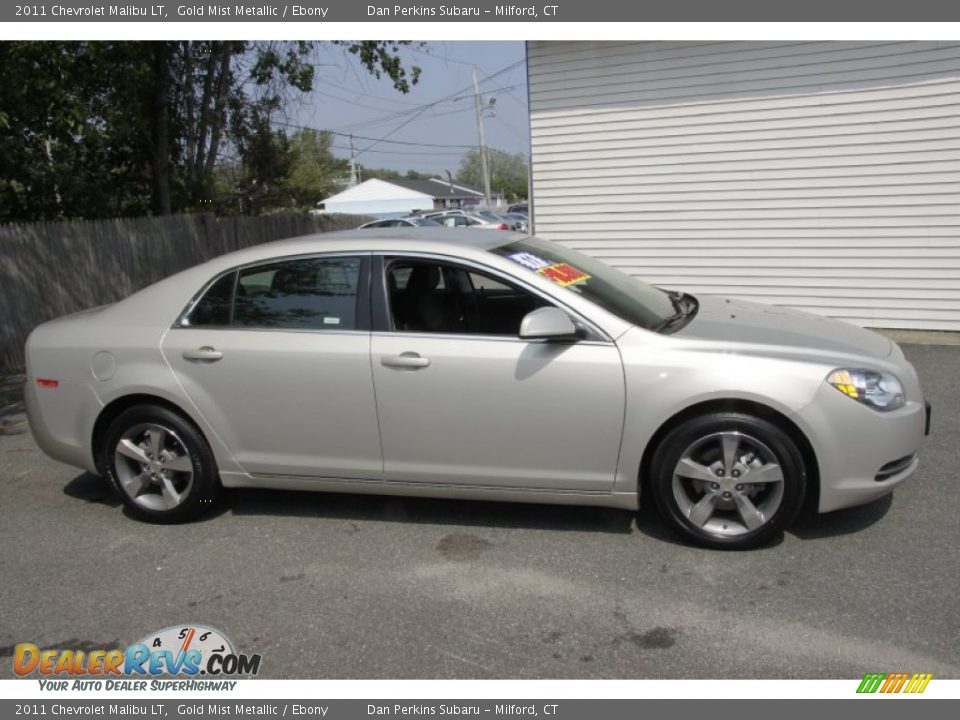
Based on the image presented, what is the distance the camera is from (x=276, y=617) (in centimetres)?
352

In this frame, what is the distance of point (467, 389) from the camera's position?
3.95 m

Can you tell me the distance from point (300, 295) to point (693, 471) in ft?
7.35

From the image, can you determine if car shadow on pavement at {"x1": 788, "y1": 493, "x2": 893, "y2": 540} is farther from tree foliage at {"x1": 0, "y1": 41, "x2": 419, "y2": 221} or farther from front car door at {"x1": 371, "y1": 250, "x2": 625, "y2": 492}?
tree foliage at {"x1": 0, "y1": 41, "x2": 419, "y2": 221}

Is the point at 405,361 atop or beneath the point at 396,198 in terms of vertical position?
beneath

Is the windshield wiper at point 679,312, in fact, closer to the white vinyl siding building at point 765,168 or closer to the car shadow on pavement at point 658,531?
the car shadow on pavement at point 658,531

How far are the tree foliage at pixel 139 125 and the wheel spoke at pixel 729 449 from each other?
901 cm

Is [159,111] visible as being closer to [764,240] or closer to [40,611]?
[764,240]

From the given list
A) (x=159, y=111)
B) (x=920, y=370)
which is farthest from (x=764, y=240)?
(x=159, y=111)

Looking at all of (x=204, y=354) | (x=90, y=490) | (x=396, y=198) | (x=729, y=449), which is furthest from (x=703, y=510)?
(x=396, y=198)

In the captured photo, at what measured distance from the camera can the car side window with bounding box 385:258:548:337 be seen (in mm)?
4117

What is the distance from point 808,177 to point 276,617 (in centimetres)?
775

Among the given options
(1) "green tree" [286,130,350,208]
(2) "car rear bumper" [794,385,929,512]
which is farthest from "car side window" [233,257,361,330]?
(1) "green tree" [286,130,350,208]

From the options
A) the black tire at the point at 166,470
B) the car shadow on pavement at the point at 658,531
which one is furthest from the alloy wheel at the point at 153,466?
the car shadow on pavement at the point at 658,531

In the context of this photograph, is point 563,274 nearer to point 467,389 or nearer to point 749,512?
point 467,389
